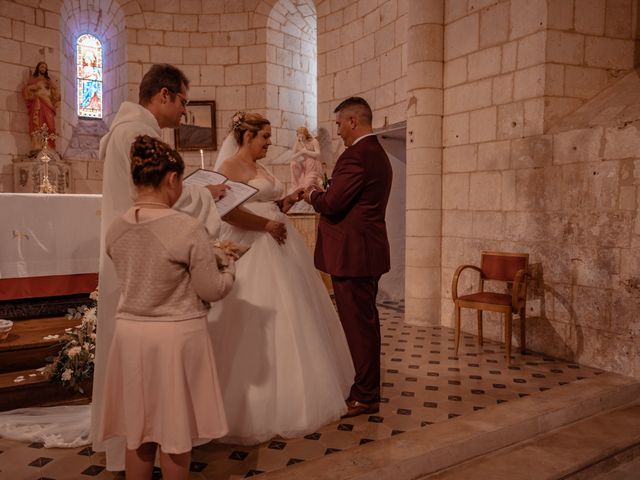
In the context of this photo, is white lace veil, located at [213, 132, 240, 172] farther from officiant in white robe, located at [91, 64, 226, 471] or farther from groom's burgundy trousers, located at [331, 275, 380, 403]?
groom's burgundy trousers, located at [331, 275, 380, 403]

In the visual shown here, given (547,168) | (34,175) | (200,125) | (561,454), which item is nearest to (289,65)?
(200,125)

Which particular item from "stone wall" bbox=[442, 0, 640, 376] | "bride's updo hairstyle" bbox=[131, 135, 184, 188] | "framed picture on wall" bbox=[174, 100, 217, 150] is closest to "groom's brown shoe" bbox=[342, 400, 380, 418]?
"bride's updo hairstyle" bbox=[131, 135, 184, 188]

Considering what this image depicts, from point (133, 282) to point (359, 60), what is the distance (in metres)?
6.88

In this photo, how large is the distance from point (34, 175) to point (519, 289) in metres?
6.96

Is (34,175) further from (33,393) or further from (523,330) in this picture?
(523,330)

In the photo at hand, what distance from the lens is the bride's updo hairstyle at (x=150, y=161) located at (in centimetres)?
179

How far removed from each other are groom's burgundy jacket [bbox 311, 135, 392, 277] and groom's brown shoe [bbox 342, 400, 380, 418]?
0.79 meters

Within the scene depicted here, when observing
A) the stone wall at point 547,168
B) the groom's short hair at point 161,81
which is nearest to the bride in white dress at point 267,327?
the groom's short hair at point 161,81

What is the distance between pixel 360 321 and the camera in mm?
3217

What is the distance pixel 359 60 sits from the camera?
8008 mm

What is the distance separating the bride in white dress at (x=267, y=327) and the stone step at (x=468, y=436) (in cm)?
35

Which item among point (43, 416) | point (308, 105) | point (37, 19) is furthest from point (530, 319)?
point (37, 19)

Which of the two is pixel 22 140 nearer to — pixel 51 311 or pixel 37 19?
pixel 37 19

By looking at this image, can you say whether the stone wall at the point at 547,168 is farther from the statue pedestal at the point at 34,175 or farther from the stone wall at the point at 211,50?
the statue pedestal at the point at 34,175
